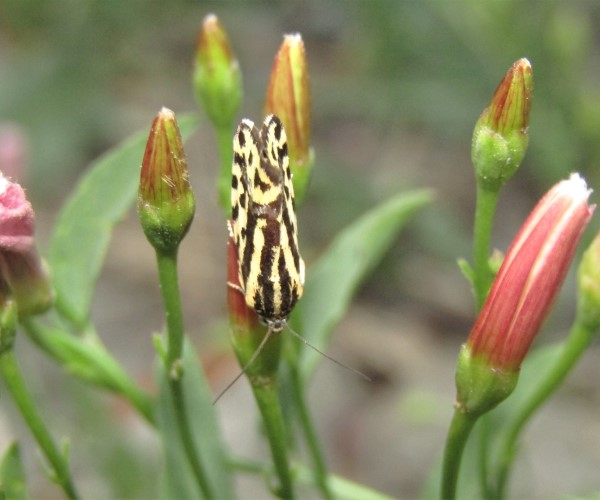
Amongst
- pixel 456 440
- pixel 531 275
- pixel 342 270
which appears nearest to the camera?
pixel 531 275

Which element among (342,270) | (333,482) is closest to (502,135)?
(342,270)

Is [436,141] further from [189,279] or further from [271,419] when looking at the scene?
[271,419]

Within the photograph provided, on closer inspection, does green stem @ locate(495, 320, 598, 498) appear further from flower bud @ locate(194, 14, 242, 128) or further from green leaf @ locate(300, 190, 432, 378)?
flower bud @ locate(194, 14, 242, 128)

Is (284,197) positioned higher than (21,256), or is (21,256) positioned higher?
(284,197)

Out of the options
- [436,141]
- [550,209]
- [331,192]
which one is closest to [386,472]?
[331,192]

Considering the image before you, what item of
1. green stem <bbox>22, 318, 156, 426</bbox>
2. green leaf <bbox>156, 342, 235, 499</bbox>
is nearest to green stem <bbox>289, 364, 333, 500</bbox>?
green leaf <bbox>156, 342, 235, 499</bbox>

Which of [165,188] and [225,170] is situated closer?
[165,188]

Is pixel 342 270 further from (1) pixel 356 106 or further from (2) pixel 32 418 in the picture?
(1) pixel 356 106
